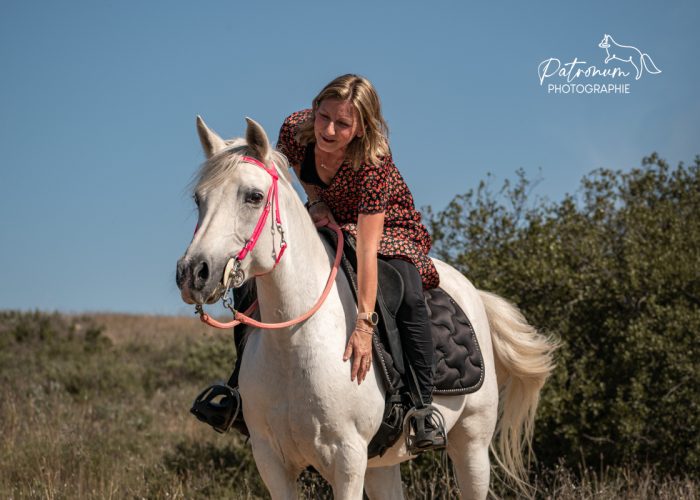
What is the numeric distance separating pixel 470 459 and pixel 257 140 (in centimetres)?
271

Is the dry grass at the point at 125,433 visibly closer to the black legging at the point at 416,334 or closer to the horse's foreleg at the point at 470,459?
the horse's foreleg at the point at 470,459

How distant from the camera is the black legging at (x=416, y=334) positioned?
167 inches

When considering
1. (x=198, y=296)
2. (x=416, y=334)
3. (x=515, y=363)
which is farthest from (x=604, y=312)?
(x=198, y=296)

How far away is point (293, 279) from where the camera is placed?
3.75m

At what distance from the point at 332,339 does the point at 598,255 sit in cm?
601

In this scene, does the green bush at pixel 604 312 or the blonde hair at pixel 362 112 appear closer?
the blonde hair at pixel 362 112

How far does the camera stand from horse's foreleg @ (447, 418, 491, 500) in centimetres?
504

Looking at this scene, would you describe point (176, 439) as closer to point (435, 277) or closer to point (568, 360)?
point (568, 360)

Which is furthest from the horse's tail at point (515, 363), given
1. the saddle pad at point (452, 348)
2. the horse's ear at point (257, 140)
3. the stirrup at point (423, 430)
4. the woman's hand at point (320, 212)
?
the horse's ear at point (257, 140)

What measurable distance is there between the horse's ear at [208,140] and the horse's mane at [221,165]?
5 cm

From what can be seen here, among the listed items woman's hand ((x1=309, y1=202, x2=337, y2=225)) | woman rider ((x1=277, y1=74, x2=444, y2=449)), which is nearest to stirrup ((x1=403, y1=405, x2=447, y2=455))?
woman rider ((x1=277, y1=74, x2=444, y2=449))

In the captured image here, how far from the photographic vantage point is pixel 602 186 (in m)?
11.5

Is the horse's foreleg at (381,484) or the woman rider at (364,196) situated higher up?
the woman rider at (364,196)

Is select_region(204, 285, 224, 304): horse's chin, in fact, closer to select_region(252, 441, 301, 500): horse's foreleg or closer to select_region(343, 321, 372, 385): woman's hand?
select_region(343, 321, 372, 385): woman's hand
